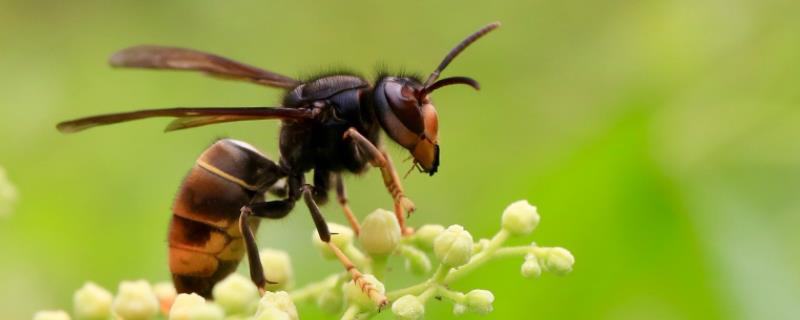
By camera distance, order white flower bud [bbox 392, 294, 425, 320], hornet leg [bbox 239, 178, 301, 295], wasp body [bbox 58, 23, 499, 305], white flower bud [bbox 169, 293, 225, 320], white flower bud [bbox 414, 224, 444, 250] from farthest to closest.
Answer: wasp body [bbox 58, 23, 499, 305], hornet leg [bbox 239, 178, 301, 295], white flower bud [bbox 414, 224, 444, 250], white flower bud [bbox 392, 294, 425, 320], white flower bud [bbox 169, 293, 225, 320]

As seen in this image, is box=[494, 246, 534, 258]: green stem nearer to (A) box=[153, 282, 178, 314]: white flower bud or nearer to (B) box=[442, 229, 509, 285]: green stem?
(B) box=[442, 229, 509, 285]: green stem

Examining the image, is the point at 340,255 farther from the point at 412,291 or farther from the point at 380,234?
the point at 412,291

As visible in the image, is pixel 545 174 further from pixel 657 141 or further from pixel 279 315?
pixel 279 315

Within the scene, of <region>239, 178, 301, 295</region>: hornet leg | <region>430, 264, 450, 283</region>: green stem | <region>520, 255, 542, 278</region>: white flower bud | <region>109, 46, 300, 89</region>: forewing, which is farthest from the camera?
<region>239, 178, 301, 295</region>: hornet leg

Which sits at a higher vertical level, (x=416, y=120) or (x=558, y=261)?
(x=416, y=120)

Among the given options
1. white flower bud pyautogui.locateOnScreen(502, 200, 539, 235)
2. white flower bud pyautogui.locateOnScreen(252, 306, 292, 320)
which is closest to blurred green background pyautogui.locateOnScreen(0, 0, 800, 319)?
white flower bud pyautogui.locateOnScreen(502, 200, 539, 235)

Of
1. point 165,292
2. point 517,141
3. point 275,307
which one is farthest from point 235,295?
point 517,141

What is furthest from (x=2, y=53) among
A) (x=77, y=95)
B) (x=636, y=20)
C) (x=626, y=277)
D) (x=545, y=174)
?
(x=626, y=277)
